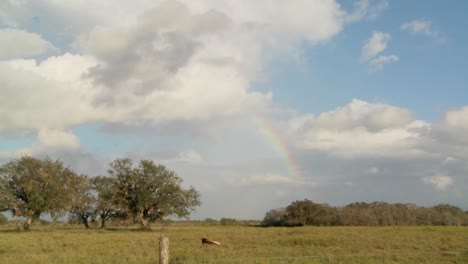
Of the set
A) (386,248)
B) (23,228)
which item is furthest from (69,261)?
(23,228)

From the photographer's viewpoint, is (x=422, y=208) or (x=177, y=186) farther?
(x=422, y=208)

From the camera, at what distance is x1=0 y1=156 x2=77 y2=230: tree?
57625 millimetres

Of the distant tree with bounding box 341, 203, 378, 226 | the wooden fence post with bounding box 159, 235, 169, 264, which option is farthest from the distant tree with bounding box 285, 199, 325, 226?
the wooden fence post with bounding box 159, 235, 169, 264

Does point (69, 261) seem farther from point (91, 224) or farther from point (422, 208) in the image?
point (422, 208)

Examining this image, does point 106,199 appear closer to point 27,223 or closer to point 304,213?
point 27,223

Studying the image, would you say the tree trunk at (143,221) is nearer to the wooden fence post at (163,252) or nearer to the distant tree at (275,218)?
the distant tree at (275,218)

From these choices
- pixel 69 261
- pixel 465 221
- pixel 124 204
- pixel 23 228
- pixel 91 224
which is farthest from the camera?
pixel 465 221

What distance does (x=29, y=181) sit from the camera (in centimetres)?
5831

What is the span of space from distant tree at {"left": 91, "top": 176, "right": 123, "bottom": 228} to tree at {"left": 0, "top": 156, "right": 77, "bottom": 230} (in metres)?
5.12

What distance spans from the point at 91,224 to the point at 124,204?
14274mm

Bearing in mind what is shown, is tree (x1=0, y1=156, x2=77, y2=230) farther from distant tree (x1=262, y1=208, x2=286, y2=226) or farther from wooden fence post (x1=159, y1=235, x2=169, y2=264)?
wooden fence post (x1=159, y1=235, x2=169, y2=264)

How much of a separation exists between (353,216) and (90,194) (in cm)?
4261

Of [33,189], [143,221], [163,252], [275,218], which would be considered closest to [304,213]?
[275,218]

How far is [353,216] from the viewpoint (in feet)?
249
